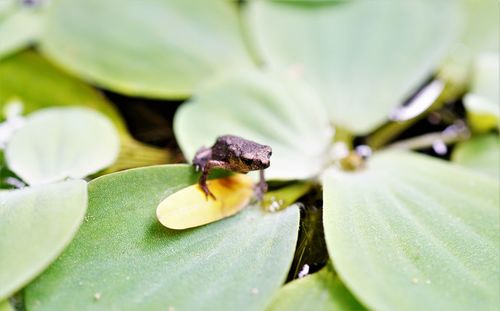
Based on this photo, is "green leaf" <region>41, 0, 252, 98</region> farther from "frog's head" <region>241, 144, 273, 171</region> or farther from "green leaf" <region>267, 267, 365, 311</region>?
"green leaf" <region>267, 267, 365, 311</region>

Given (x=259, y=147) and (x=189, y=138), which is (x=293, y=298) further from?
(x=189, y=138)

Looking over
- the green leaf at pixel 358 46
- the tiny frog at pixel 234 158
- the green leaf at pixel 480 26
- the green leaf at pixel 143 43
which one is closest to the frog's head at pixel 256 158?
the tiny frog at pixel 234 158

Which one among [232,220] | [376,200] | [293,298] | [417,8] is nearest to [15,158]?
[232,220]

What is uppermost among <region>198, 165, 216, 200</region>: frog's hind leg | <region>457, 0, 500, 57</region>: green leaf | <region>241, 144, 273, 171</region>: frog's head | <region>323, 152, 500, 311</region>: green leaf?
<region>457, 0, 500, 57</region>: green leaf

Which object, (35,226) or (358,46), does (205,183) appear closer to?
(35,226)

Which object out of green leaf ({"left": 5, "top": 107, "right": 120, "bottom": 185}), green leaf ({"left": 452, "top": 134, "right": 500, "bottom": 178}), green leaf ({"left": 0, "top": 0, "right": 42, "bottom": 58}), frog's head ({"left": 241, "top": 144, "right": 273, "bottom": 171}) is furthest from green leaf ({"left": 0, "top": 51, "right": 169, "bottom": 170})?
green leaf ({"left": 452, "top": 134, "right": 500, "bottom": 178})

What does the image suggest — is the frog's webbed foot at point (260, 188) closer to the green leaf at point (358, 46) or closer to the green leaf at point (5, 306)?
the green leaf at point (358, 46)
